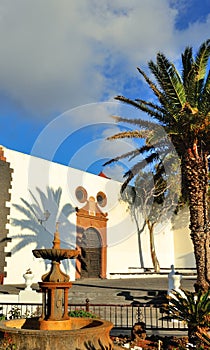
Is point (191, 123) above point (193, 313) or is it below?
above

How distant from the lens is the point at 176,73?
1315 centimetres

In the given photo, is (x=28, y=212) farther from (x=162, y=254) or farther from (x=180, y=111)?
(x=162, y=254)

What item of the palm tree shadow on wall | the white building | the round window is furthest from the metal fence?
the round window

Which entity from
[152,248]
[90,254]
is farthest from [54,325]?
[152,248]

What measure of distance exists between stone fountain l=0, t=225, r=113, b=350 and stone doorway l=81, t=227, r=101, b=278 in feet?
52.2

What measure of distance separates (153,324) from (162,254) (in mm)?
19171

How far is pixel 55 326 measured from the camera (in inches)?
291

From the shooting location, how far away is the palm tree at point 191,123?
12453mm

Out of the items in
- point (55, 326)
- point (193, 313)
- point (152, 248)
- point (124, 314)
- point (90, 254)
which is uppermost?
point (152, 248)

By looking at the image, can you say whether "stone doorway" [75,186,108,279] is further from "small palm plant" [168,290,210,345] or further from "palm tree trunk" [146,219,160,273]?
"small palm plant" [168,290,210,345]

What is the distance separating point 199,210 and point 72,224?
37.6 feet

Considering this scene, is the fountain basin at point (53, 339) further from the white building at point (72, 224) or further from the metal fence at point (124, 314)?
the white building at point (72, 224)

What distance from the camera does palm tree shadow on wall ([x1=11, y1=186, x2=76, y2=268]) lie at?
65.1 feet

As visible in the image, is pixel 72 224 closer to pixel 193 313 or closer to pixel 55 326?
pixel 55 326
